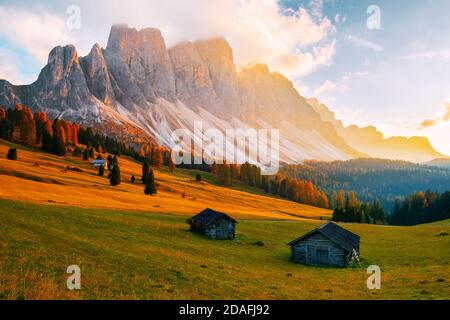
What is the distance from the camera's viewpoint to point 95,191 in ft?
258

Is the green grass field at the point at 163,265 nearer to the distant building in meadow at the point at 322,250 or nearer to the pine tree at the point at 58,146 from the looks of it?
the distant building in meadow at the point at 322,250

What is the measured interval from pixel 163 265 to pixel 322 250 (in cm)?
2239

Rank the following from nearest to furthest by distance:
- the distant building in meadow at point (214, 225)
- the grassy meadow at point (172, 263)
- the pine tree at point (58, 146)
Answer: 1. the grassy meadow at point (172, 263)
2. the distant building in meadow at point (214, 225)
3. the pine tree at point (58, 146)

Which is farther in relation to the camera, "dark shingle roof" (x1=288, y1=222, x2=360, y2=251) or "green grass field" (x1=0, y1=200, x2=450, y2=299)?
"dark shingle roof" (x1=288, y1=222, x2=360, y2=251)

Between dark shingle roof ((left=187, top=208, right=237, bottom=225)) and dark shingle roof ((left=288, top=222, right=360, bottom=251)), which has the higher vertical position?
dark shingle roof ((left=187, top=208, right=237, bottom=225))

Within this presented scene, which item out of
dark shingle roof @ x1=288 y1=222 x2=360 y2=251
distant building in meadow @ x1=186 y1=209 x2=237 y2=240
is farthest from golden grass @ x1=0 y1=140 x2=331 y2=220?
dark shingle roof @ x1=288 y1=222 x2=360 y2=251

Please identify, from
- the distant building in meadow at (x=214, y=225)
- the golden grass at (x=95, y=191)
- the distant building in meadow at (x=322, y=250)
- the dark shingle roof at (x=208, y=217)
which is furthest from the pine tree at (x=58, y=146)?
the distant building in meadow at (x=322, y=250)

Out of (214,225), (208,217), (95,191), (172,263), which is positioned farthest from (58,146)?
(172,263)

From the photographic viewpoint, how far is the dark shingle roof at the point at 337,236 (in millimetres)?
41228

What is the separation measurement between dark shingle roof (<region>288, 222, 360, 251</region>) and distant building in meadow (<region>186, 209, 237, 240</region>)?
38.5 ft

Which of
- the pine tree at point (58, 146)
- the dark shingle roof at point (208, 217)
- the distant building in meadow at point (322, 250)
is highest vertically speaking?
the pine tree at point (58, 146)

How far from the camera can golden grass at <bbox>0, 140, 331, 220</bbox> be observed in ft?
204

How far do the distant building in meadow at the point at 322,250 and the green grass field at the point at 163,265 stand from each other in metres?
2.09

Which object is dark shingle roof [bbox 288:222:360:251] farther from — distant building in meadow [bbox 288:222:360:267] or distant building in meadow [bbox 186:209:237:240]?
distant building in meadow [bbox 186:209:237:240]
